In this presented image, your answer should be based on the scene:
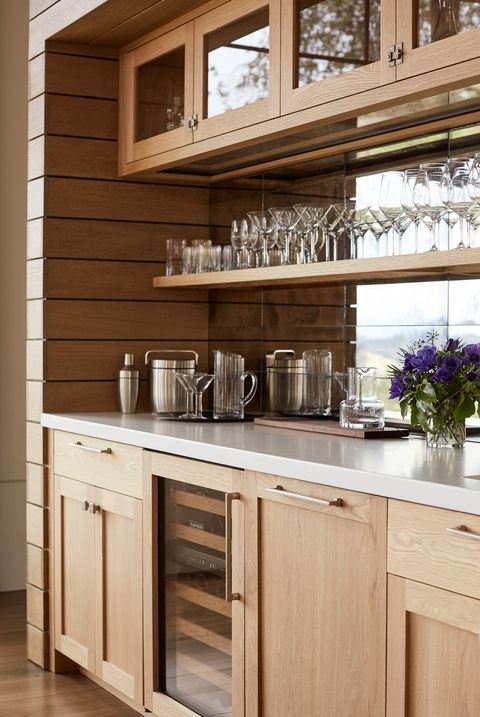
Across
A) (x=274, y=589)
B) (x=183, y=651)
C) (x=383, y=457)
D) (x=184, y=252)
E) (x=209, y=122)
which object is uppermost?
(x=209, y=122)

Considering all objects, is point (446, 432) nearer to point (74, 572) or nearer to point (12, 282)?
point (74, 572)

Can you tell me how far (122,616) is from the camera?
10.8 feet

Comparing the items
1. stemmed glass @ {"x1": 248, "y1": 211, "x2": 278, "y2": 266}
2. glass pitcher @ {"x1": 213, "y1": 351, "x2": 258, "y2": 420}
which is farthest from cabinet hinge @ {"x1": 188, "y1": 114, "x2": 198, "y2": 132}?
glass pitcher @ {"x1": 213, "y1": 351, "x2": 258, "y2": 420}

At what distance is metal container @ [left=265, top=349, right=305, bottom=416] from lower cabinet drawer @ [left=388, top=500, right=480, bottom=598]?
143cm

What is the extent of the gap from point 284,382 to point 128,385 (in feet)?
1.86

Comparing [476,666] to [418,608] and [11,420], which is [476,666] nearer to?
[418,608]

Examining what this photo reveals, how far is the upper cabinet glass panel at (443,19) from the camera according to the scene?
227cm

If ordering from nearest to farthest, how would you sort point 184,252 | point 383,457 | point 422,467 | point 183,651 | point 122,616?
point 422,467, point 383,457, point 183,651, point 122,616, point 184,252

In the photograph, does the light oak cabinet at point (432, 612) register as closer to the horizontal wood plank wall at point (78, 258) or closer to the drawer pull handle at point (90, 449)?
the drawer pull handle at point (90, 449)

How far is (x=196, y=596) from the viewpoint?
2.90 m

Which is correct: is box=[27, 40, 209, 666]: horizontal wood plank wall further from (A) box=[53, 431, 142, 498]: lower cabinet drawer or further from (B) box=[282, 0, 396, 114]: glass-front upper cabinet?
(B) box=[282, 0, 396, 114]: glass-front upper cabinet

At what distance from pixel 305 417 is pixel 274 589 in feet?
3.28

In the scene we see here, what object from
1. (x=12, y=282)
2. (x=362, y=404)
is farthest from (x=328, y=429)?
(x=12, y=282)

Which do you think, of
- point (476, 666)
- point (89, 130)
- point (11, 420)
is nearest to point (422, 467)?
point (476, 666)
